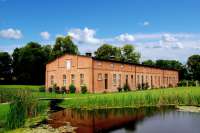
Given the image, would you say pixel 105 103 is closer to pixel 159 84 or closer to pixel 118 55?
pixel 159 84

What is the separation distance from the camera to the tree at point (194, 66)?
8069 cm

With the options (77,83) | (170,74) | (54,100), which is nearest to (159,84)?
(170,74)

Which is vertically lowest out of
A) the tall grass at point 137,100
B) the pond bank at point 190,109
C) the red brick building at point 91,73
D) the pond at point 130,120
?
the pond at point 130,120

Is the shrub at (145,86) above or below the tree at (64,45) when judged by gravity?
below

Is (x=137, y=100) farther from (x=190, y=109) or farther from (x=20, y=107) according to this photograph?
(x=20, y=107)

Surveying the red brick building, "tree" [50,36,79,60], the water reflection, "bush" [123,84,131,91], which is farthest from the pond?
"tree" [50,36,79,60]

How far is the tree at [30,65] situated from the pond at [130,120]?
133 ft

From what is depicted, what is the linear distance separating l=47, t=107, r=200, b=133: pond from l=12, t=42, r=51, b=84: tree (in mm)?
40637

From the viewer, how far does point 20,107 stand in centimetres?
1983

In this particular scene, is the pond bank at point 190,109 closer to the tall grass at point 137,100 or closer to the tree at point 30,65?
the tall grass at point 137,100

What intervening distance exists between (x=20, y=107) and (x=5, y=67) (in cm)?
5377

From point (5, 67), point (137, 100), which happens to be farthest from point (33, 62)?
point (137, 100)

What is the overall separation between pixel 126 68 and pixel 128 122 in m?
28.9

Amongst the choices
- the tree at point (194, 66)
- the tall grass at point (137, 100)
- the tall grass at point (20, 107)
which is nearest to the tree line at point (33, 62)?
the tree at point (194, 66)
